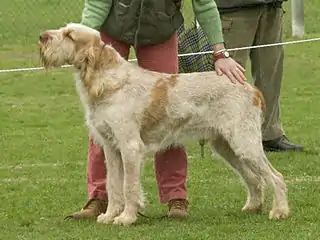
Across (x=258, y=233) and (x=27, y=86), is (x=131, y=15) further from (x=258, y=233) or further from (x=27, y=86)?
(x=27, y=86)

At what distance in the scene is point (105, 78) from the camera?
6.77 meters

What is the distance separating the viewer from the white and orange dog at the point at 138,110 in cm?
673

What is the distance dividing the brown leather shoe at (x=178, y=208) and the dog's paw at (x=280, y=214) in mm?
614

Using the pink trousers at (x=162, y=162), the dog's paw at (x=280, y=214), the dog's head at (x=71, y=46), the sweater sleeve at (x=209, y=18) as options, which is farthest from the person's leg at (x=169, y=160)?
the dog's paw at (x=280, y=214)

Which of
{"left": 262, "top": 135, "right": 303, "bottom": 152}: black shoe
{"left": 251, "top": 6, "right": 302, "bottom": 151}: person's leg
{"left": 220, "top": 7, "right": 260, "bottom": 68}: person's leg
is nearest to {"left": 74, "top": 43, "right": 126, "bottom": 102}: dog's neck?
{"left": 220, "top": 7, "right": 260, "bottom": 68}: person's leg

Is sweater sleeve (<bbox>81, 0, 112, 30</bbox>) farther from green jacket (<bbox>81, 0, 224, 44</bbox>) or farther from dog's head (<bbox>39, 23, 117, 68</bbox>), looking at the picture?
dog's head (<bbox>39, 23, 117, 68</bbox>)

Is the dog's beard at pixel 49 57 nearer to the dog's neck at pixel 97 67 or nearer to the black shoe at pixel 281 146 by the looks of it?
the dog's neck at pixel 97 67

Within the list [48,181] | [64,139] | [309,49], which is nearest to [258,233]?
[48,181]

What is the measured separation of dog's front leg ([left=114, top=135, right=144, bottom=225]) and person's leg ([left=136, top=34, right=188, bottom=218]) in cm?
39

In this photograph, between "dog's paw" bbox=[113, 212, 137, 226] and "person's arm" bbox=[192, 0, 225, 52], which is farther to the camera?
"person's arm" bbox=[192, 0, 225, 52]

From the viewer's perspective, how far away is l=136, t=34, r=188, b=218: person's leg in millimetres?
7141

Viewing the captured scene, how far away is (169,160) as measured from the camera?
7297mm

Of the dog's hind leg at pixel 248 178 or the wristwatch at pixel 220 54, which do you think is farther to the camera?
the dog's hind leg at pixel 248 178

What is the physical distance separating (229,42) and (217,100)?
2.98 m
